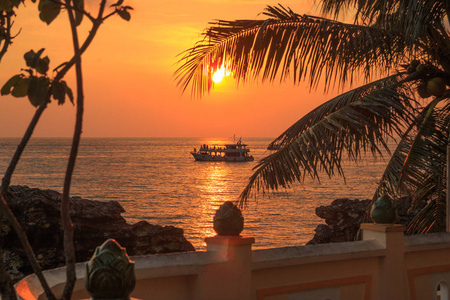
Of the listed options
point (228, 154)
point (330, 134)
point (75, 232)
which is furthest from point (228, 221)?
point (228, 154)

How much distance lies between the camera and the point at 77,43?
2.19 m

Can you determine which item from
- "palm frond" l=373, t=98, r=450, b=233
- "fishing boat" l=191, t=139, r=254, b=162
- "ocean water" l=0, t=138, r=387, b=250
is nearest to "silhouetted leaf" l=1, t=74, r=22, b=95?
"palm frond" l=373, t=98, r=450, b=233

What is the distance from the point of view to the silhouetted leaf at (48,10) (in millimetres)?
2204

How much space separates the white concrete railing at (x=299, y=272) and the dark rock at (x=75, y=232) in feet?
41.2

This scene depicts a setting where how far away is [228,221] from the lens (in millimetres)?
3746

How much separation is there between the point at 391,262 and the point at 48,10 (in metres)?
3.25

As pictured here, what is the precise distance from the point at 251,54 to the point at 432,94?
2.16 m

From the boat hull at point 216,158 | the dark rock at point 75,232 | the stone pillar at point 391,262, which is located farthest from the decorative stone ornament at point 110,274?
the boat hull at point 216,158

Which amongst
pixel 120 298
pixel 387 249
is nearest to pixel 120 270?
pixel 120 298

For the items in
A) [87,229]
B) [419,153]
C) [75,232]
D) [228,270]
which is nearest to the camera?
[228,270]

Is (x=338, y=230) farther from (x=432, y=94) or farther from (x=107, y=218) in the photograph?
(x=432, y=94)

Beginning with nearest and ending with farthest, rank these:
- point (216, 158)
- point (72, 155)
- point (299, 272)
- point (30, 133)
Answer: point (72, 155) < point (30, 133) < point (299, 272) < point (216, 158)

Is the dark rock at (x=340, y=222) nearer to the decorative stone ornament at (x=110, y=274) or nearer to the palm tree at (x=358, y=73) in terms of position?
the palm tree at (x=358, y=73)

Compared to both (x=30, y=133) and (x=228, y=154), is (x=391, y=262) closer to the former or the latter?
(x=30, y=133)
